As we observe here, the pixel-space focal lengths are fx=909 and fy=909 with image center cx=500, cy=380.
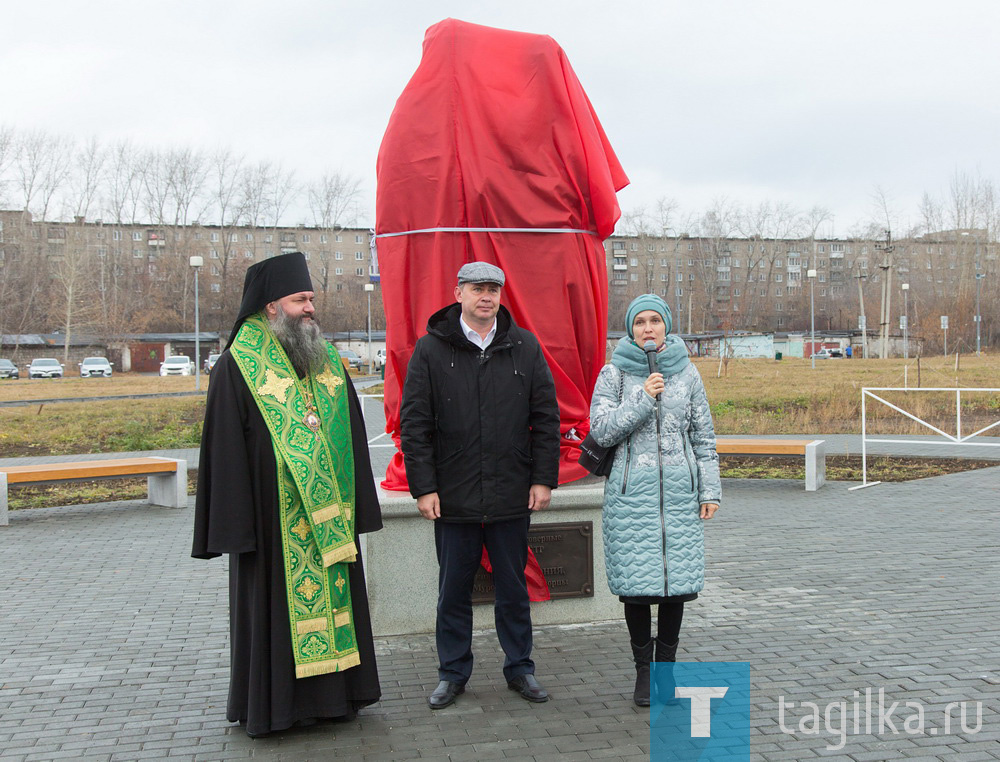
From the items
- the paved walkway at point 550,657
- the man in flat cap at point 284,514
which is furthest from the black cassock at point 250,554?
the paved walkway at point 550,657

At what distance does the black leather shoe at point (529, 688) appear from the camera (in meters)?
4.07

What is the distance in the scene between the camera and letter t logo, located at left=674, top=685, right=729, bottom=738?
3.72 m

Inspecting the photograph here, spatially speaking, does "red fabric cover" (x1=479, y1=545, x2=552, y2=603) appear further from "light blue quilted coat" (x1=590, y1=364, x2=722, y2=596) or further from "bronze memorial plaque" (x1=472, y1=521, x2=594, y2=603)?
"light blue quilted coat" (x1=590, y1=364, x2=722, y2=596)

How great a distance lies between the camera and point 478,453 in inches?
158

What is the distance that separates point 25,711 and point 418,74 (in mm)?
3744

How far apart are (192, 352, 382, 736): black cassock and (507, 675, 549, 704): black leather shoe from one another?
80 centimetres

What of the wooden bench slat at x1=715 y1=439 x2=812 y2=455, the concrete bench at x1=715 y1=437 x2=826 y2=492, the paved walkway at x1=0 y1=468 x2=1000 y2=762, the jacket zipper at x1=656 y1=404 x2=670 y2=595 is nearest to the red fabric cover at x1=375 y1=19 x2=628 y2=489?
the jacket zipper at x1=656 y1=404 x2=670 y2=595

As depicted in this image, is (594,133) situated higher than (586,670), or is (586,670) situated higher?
(594,133)

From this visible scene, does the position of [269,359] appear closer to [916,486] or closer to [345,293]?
[916,486]

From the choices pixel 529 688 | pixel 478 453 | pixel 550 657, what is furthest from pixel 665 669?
pixel 478 453

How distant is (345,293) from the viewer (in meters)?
91.1

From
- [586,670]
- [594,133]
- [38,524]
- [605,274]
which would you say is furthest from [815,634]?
[38,524]

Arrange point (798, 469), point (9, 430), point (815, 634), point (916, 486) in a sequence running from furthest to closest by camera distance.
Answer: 1. point (9, 430)
2. point (798, 469)
3. point (916, 486)
4. point (815, 634)

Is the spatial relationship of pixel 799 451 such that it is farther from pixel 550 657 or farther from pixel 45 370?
pixel 45 370
